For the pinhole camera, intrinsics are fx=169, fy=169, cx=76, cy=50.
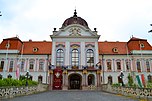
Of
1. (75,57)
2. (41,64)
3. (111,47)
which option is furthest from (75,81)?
(111,47)

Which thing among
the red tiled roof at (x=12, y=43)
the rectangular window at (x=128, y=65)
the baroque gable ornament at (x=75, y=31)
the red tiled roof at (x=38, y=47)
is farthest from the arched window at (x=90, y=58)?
the red tiled roof at (x=12, y=43)

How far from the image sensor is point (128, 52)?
40406 mm

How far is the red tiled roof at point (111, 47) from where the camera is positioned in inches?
1604

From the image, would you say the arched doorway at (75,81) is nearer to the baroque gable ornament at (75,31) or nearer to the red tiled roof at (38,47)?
the red tiled roof at (38,47)

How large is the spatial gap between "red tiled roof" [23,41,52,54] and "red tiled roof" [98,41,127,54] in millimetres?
12871

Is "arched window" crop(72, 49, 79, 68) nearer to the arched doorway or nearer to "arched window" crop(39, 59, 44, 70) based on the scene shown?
the arched doorway

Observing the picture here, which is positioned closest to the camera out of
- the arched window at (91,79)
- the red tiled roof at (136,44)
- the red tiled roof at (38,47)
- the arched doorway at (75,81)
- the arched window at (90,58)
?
the arched window at (91,79)

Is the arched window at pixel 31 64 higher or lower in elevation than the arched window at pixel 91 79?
higher

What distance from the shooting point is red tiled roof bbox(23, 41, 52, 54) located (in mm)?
40656

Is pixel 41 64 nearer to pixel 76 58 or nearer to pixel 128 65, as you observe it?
pixel 76 58

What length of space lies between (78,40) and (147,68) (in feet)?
55.9

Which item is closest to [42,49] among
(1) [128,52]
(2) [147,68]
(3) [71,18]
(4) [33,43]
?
(4) [33,43]

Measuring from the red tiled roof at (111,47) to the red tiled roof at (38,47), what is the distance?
42.2 ft

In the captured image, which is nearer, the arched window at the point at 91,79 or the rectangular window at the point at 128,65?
the arched window at the point at 91,79
